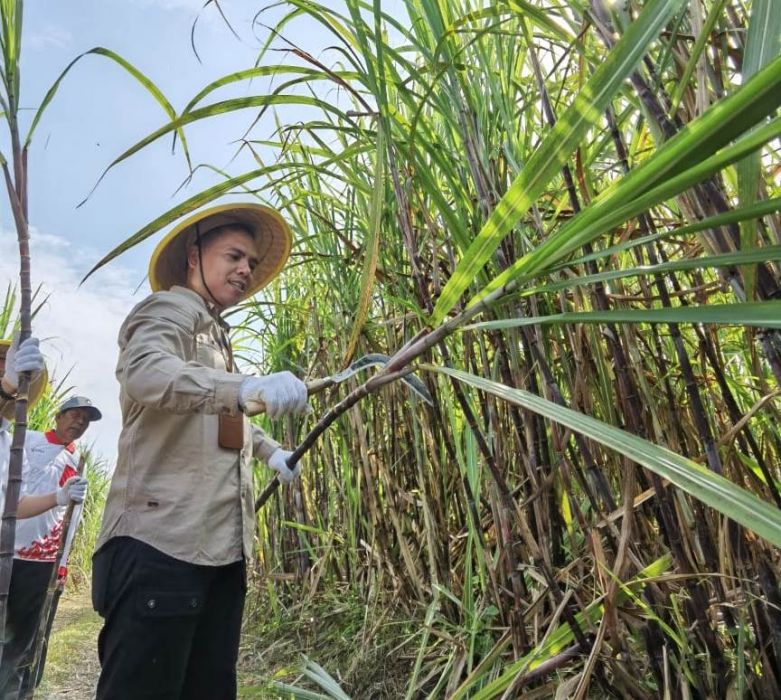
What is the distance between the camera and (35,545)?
273 centimetres

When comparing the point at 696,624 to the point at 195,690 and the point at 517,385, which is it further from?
the point at 195,690

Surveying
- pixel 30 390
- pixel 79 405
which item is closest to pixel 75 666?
pixel 79 405

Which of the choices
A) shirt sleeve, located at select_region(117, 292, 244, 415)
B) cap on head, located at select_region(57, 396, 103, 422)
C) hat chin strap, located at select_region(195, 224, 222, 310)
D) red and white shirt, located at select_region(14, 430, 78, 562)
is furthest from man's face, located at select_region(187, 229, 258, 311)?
cap on head, located at select_region(57, 396, 103, 422)

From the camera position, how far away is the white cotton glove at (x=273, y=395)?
1104 millimetres

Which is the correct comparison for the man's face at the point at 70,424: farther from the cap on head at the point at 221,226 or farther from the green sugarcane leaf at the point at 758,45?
the green sugarcane leaf at the point at 758,45

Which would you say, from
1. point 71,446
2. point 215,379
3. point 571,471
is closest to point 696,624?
point 571,471

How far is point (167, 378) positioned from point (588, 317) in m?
0.84

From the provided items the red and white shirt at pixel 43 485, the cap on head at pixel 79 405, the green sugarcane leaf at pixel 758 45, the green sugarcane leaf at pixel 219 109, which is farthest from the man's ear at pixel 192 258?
the cap on head at pixel 79 405

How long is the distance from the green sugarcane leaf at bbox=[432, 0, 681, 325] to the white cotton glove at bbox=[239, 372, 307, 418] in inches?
25.8

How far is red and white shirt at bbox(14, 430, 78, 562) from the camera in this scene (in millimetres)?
2697

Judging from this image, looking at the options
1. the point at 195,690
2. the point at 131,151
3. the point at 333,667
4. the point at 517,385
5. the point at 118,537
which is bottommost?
the point at 333,667

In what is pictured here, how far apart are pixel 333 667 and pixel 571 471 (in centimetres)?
122

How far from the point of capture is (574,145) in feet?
1.53

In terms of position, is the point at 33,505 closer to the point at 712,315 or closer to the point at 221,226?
the point at 221,226
